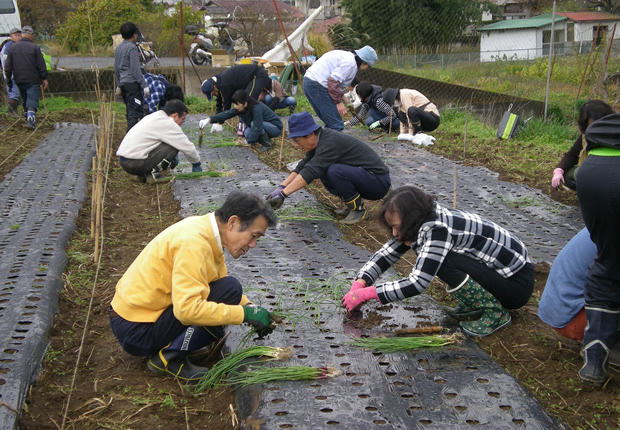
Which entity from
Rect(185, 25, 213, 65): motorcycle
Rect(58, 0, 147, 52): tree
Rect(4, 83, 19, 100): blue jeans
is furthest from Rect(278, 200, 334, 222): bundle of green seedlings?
Rect(58, 0, 147, 52): tree

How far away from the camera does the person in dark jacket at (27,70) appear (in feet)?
27.6

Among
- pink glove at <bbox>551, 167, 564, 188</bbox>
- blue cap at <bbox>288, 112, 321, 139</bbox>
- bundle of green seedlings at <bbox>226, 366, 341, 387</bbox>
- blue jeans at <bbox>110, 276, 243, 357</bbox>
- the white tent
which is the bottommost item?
bundle of green seedlings at <bbox>226, 366, 341, 387</bbox>

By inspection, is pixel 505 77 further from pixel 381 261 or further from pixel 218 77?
pixel 381 261

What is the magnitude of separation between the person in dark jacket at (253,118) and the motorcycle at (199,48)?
992 centimetres

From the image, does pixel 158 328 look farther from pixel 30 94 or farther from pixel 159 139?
pixel 30 94

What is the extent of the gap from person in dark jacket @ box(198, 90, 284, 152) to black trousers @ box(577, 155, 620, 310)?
195 inches

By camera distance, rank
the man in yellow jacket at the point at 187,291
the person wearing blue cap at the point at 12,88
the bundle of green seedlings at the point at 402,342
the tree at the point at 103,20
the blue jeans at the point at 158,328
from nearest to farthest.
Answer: the man in yellow jacket at the point at 187,291 → the blue jeans at the point at 158,328 → the bundle of green seedlings at the point at 402,342 → the person wearing blue cap at the point at 12,88 → the tree at the point at 103,20

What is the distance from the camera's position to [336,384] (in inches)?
84.5

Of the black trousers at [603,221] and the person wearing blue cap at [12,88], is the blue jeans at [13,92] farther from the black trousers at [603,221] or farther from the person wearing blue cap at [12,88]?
the black trousers at [603,221]

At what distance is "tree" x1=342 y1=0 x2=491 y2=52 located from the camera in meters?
14.4

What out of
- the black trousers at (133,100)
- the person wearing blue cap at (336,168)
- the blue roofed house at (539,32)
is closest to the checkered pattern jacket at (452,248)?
the person wearing blue cap at (336,168)

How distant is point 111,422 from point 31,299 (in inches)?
42.3

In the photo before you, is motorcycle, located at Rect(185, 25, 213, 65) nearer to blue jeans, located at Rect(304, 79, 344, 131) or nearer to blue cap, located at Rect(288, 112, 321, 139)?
blue jeans, located at Rect(304, 79, 344, 131)

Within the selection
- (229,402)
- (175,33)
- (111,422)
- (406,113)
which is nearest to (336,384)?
(229,402)
